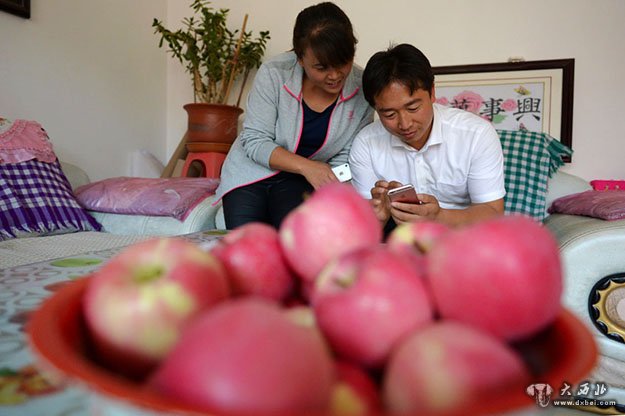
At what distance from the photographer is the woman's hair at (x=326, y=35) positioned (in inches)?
50.0

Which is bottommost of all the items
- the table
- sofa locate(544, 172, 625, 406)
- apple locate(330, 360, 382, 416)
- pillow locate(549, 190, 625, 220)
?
sofa locate(544, 172, 625, 406)

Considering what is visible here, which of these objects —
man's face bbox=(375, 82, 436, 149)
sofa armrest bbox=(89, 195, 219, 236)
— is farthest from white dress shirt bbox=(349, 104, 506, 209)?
sofa armrest bbox=(89, 195, 219, 236)

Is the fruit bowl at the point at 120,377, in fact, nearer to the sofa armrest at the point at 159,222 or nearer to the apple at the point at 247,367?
the apple at the point at 247,367

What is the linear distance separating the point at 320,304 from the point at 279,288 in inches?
3.0

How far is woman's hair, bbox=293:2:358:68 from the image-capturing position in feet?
4.17

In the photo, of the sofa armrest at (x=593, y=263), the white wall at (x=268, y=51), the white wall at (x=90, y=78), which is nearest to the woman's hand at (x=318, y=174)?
the sofa armrest at (x=593, y=263)

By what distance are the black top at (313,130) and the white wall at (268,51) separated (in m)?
1.27

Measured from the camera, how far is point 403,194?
1136 mm

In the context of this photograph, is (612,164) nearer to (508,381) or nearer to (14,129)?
(508,381)

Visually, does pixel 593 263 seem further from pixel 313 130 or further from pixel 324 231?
pixel 324 231

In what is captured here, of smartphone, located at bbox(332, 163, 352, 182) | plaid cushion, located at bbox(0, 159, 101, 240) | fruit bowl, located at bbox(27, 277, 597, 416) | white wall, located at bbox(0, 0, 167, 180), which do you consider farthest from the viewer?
white wall, located at bbox(0, 0, 167, 180)

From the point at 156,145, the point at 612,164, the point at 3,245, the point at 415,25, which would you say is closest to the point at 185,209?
the point at 3,245

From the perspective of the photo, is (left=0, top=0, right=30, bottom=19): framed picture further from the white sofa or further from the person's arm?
the white sofa

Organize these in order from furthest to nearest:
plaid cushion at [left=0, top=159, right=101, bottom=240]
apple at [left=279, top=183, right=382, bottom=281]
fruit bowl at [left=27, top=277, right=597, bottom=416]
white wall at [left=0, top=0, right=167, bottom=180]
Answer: white wall at [left=0, top=0, right=167, bottom=180] → plaid cushion at [left=0, top=159, right=101, bottom=240] → apple at [left=279, top=183, right=382, bottom=281] → fruit bowl at [left=27, top=277, right=597, bottom=416]
